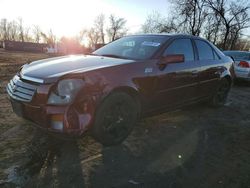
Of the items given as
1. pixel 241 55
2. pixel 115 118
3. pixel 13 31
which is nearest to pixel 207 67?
pixel 115 118

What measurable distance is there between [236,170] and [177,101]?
1560 mm

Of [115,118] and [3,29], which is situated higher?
[3,29]

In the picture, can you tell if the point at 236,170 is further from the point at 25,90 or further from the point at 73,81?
the point at 25,90

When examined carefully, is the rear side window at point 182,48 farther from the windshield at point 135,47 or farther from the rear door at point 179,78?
the windshield at point 135,47

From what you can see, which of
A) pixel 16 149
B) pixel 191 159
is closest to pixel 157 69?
pixel 191 159

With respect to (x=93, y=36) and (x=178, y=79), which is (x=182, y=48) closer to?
(x=178, y=79)

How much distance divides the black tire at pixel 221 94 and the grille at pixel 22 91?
Answer: 4.04m

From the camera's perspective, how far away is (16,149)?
10.0 ft

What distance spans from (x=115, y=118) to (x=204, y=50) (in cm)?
258

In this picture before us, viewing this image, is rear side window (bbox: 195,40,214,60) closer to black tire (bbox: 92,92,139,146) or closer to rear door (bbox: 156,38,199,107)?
rear door (bbox: 156,38,199,107)

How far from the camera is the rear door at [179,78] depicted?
3711 mm

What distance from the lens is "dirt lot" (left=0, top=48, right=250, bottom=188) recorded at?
8.30 ft

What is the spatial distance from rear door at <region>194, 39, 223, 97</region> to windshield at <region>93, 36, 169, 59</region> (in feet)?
3.28

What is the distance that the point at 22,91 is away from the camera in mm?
2930
